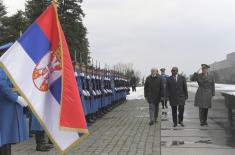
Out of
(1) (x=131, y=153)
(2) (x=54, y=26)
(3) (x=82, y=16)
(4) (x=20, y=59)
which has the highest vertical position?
(3) (x=82, y=16)

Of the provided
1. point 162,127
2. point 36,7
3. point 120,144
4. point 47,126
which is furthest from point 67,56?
point 36,7

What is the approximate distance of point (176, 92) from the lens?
13672 mm

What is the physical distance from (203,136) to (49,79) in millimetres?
6672

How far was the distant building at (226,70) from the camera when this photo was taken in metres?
14.9

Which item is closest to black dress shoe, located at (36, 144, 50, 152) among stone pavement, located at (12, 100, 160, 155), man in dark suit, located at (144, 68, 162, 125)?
stone pavement, located at (12, 100, 160, 155)

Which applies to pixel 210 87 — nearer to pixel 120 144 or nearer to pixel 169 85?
pixel 169 85

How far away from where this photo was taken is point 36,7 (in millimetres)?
54719

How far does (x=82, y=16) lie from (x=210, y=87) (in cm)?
4860

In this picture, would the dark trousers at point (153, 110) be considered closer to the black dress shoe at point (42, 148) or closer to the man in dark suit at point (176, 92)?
the man in dark suit at point (176, 92)

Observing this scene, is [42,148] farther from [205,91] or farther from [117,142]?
[205,91]

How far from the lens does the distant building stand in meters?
14.9

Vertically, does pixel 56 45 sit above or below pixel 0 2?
below

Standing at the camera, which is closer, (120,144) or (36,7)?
(120,144)

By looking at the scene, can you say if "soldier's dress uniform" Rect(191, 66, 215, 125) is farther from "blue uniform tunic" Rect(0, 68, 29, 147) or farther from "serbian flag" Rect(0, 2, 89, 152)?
"serbian flag" Rect(0, 2, 89, 152)
